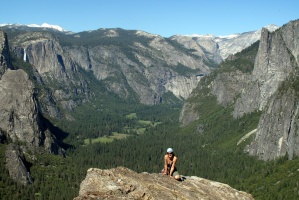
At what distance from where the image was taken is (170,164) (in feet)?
176

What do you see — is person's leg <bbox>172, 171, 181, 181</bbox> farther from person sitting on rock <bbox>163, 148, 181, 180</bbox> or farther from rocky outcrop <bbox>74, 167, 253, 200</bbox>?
rocky outcrop <bbox>74, 167, 253, 200</bbox>

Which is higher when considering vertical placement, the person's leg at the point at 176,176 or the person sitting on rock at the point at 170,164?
the person sitting on rock at the point at 170,164

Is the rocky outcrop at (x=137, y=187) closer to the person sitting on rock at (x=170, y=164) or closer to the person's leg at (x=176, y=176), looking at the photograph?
the person's leg at (x=176, y=176)

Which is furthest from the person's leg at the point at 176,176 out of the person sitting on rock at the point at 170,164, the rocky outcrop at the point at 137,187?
the rocky outcrop at the point at 137,187

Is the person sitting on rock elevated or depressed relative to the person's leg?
elevated

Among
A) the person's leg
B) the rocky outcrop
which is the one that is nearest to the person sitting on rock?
the person's leg

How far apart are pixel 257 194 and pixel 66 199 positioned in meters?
93.9

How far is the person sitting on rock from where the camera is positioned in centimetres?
5227

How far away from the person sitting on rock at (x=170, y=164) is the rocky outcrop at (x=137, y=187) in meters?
0.84

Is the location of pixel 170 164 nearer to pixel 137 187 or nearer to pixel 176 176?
Answer: pixel 176 176

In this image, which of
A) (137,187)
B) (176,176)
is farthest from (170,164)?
(137,187)

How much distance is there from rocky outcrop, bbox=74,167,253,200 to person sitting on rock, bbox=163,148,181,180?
0.84m

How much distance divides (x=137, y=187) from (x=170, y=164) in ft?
27.8

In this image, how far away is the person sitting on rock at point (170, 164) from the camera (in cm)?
5227
